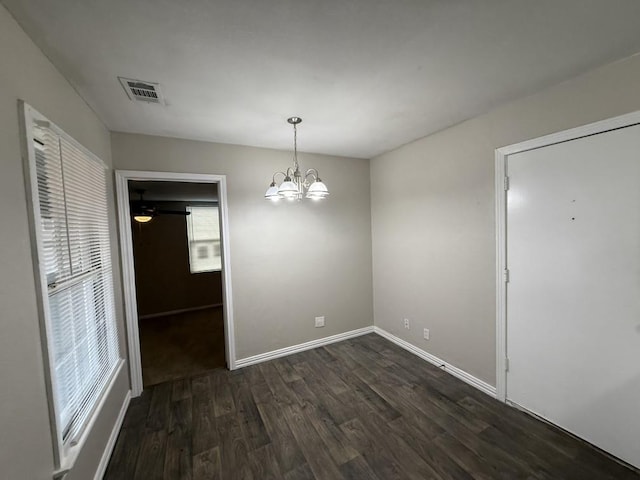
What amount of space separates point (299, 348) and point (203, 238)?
3576 millimetres

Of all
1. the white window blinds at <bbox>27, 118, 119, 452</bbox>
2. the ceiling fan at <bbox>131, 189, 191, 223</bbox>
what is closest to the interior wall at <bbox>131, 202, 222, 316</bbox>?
the ceiling fan at <bbox>131, 189, 191, 223</bbox>

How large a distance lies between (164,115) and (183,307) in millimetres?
4454

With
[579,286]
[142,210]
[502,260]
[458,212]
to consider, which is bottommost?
[579,286]

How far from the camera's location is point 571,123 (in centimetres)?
187

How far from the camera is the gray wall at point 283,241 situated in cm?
286

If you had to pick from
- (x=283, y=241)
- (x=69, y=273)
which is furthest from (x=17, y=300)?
(x=283, y=241)

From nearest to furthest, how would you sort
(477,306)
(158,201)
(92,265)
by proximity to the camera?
1. (92,265)
2. (477,306)
3. (158,201)

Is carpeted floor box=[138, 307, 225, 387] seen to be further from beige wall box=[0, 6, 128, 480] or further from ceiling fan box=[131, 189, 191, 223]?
ceiling fan box=[131, 189, 191, 223]

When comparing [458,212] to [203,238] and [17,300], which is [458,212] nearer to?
[17,300]

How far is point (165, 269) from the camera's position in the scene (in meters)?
5.51

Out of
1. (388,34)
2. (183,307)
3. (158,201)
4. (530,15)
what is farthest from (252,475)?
(158,201)

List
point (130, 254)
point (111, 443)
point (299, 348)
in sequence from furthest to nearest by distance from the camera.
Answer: point (299, 348), point (130, 254), point (111, 443)

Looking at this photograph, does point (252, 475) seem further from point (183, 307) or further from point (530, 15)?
point (183, 307)

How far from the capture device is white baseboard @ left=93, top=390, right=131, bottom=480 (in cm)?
174
